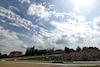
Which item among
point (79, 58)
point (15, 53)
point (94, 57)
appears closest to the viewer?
point (94, 57)

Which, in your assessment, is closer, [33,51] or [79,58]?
[79,58]

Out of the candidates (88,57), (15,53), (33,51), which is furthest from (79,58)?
(15,53)

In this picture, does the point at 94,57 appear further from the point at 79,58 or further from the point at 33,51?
the point at 33,51

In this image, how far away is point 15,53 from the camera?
377 feet

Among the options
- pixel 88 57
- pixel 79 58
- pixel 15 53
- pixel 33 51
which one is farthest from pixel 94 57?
pixel 15 53

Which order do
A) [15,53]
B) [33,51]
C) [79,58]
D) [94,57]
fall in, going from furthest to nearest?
1. [15,53]
2. [33,51]
3. [79,58]
4. [94,57]

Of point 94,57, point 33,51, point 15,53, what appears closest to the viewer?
point 94,57

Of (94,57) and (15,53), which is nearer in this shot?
(94,57)

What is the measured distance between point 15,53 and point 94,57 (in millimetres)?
112497

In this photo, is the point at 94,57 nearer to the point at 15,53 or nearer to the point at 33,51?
the point at 33,51

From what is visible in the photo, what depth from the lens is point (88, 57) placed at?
29.9 meters

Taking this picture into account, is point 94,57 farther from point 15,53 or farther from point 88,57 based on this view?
point 15,53

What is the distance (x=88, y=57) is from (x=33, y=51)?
70652 mm

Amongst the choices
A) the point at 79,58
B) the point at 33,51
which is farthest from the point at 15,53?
the point at 79,58
